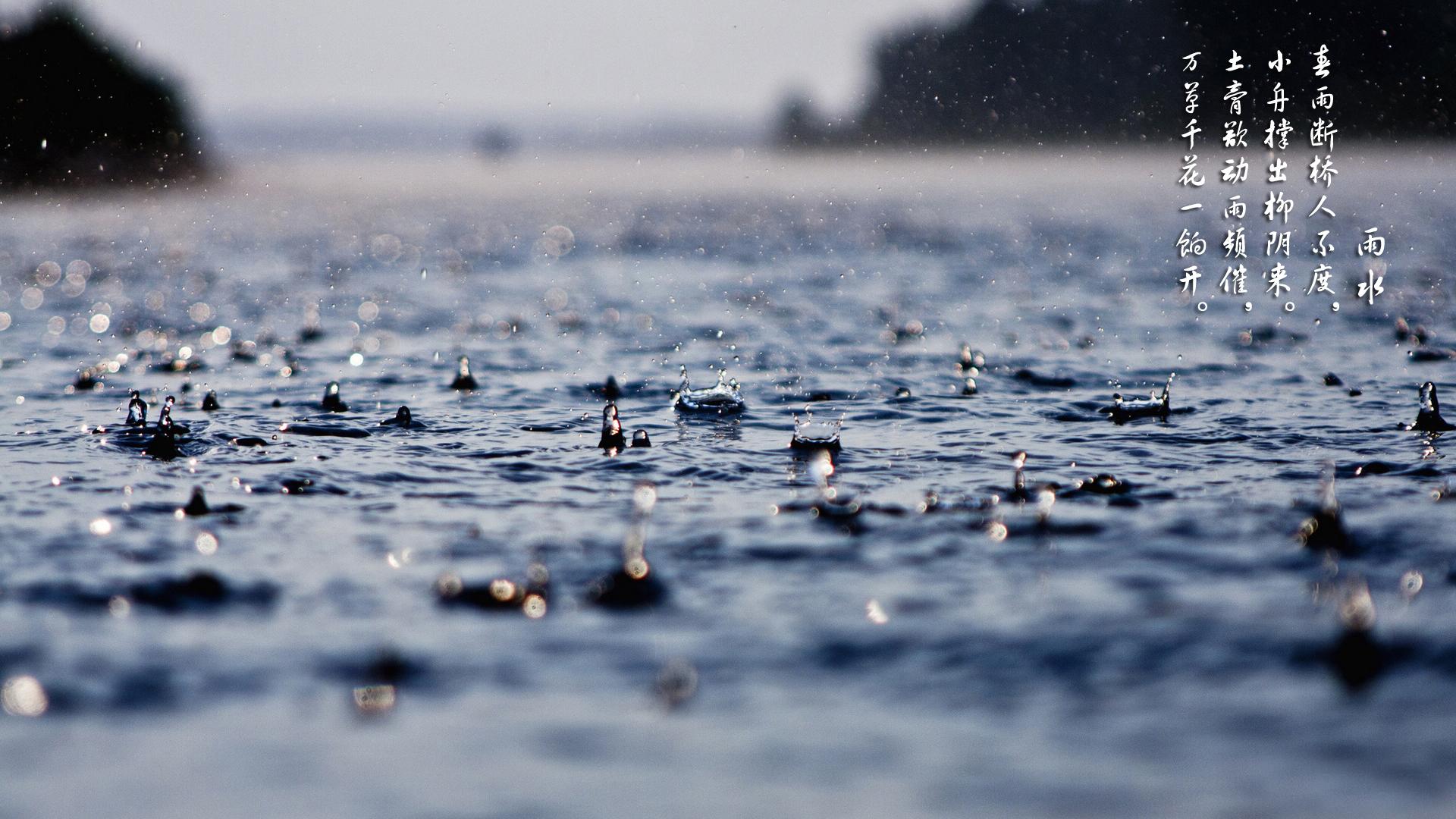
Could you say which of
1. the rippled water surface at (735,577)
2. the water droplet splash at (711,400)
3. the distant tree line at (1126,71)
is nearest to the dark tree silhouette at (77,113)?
the rippled water surface at (735,577)

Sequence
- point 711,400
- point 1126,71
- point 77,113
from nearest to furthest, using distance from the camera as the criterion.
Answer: point 711,400 < point 77,113 < point 1126,71

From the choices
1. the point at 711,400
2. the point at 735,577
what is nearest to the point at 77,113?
the point at 711,400

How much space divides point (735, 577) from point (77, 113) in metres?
42.5

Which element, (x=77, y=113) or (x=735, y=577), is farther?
(x=77, y=113)

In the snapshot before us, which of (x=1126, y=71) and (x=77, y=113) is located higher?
(x=1126, y=71)

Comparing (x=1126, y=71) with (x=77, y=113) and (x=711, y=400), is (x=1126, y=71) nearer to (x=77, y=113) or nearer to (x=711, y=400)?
(x=77, y=113)

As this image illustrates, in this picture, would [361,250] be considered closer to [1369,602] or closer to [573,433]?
[573,433]

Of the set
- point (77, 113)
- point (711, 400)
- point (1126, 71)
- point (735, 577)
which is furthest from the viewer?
point (1126, 71)

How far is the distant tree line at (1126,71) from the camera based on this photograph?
61375mm

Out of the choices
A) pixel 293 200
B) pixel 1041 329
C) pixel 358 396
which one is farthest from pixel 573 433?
pixel 293 200

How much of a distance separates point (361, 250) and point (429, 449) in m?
18.4

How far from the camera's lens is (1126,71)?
82000 millimetres

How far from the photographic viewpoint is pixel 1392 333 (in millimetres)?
13805

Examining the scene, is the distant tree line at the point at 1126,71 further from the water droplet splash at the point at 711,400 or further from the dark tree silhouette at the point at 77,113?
the water droplet splash at the point at 711,400
